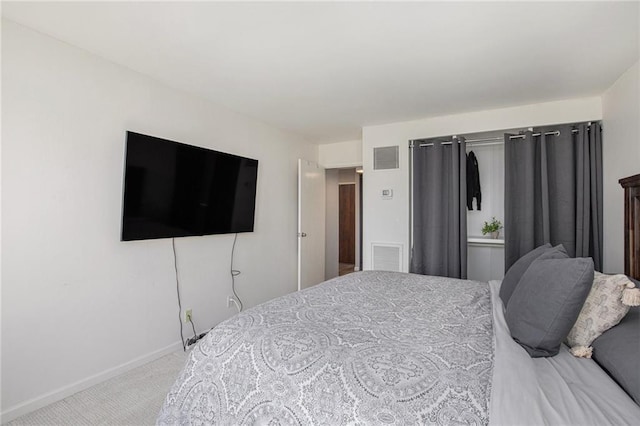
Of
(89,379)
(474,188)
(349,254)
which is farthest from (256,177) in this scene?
(349,254)

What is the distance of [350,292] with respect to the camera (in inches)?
84.6

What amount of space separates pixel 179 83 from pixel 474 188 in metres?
3.43

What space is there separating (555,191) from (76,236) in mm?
4245

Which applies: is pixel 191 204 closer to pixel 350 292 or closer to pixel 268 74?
pixel 268 74

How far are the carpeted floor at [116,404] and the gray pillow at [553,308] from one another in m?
2.09

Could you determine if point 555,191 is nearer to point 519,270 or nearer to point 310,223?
Answer: point 519,270

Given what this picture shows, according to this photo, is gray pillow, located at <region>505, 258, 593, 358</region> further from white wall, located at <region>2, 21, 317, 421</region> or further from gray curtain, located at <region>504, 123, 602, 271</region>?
white wall, located at <region>2, 21, 317, 421</region>

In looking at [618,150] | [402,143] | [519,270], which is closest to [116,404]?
[519,270]

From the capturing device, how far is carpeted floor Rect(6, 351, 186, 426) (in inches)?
77.4

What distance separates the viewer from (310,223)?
4.71 m

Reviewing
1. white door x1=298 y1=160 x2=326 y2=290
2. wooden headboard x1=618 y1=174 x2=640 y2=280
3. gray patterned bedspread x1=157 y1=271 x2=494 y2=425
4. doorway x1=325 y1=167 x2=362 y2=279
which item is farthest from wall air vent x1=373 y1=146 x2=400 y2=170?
gray patterned bedspread x1=157 y1=271 x2=494 y2=425

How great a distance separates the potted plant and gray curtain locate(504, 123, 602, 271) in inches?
16.2

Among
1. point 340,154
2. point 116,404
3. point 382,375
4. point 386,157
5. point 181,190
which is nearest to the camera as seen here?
point 382,375

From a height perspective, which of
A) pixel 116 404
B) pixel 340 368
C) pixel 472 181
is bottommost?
pixel 116 404
